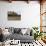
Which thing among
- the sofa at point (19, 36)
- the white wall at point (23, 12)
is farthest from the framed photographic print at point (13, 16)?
the sofa at point (19, 36)

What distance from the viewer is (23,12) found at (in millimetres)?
3730

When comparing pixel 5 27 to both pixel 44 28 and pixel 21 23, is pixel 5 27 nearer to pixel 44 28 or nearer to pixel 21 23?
pixel 21 23

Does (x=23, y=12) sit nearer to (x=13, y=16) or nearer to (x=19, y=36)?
(x=13, y=16)

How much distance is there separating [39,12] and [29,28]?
1.98 ft

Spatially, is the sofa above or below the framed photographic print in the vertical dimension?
below

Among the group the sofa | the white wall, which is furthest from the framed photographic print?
the sofa

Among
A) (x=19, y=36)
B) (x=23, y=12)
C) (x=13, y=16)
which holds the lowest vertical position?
(x=19, y=36)

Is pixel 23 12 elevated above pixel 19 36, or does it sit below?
above

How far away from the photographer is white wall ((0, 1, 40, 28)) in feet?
12.1

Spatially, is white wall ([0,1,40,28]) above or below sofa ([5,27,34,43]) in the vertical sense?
above

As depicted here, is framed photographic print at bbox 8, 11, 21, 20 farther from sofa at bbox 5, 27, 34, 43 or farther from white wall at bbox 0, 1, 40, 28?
sofa at bbox 5, 27, 34, 43

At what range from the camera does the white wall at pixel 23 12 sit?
3.69 metres

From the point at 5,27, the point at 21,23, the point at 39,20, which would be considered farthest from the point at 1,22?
the point at 39,20

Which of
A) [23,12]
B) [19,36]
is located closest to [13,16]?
[23,12]
